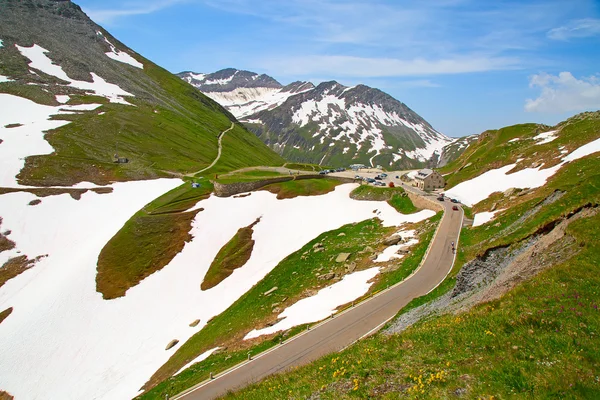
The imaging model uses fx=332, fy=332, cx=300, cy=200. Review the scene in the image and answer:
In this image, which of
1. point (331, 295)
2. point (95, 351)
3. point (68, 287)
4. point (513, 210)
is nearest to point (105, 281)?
point (68, 287)

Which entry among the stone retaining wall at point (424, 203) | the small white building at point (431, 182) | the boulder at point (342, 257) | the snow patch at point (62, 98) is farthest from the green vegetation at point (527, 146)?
the snow patch at point (62, 98)

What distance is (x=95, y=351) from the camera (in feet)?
145

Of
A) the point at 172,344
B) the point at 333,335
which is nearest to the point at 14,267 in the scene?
the point at 172,344

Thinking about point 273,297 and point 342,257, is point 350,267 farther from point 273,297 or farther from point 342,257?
point 273,297

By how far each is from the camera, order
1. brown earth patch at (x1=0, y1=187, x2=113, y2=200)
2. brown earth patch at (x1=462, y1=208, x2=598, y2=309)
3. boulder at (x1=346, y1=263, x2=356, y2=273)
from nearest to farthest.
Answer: brown earth patch at (x1=462, y1=208, x2=598, y2=309)
boulder at (x1=346, y1=263, x2=356, y2=273)
brown earth patch at (x1=0, y1=187, x2=113, y2=200)

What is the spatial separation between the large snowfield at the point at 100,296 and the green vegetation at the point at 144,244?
70.0 inches

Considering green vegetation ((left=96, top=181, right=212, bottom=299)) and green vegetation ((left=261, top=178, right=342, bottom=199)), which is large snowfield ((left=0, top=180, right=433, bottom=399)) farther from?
green vegetation ((left=261, top=178, right=342, bottom=199))

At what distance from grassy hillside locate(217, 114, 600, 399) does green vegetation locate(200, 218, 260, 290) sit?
41.1 m

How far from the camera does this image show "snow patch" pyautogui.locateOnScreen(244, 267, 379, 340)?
110 ft

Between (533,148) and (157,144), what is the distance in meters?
115

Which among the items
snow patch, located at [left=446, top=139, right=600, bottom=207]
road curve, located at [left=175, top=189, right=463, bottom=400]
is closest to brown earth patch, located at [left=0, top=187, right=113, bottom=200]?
road curve, located at [left=175, top=189, right=463, bottom=400]

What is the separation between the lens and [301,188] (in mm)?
87688

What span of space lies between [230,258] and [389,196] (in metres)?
38.4

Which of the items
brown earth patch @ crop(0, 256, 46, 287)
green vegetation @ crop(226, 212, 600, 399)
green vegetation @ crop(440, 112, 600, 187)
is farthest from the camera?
green vegetation @ crop(440, 112, 600, 187)
